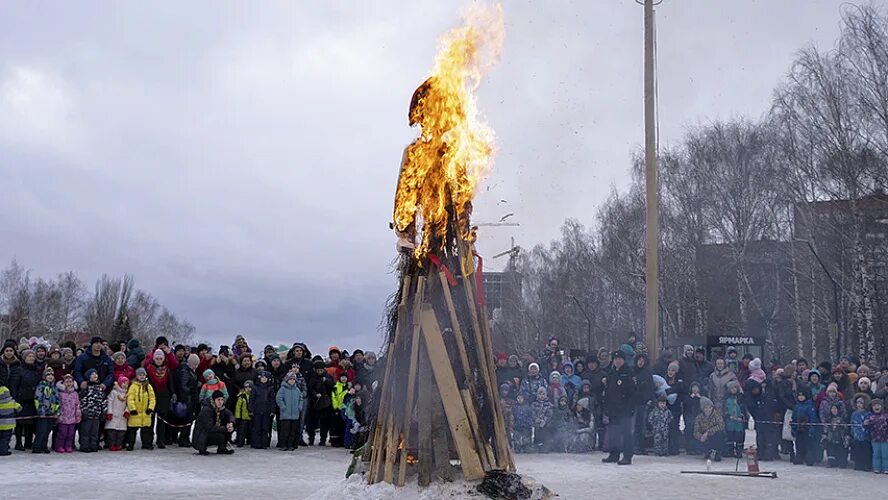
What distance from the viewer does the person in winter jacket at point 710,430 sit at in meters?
14.5

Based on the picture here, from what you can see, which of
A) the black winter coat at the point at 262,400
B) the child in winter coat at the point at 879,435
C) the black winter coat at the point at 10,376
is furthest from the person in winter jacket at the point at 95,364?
the child in winter coat at the point at 879,435

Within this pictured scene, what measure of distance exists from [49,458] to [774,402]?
1208cm

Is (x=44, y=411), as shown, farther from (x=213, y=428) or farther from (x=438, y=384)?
(x=438, y=384)

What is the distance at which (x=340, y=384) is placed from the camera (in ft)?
53.3

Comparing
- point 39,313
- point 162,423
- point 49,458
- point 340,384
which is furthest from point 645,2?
point 39,313

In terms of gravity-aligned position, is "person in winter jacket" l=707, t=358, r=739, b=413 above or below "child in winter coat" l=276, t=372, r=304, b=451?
above

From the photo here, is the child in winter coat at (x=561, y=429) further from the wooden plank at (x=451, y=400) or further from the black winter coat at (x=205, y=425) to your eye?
the wooden plank at (x=451, y=400)

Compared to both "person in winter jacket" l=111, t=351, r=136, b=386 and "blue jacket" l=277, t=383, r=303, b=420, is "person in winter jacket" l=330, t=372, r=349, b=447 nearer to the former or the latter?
"blue jacket" l=277, t=383, r=303, b=420

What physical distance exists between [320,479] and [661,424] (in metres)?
6.83

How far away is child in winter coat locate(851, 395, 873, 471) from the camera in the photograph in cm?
1323

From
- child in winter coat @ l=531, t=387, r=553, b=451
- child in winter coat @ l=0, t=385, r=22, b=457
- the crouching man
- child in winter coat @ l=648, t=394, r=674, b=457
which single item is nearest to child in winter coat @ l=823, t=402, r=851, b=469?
child in winter coat @ l=648, t=394, r=674, b=457

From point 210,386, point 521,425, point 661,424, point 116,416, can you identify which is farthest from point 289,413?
point 661,424

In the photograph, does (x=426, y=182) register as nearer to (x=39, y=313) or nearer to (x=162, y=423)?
(x=162, y=423)

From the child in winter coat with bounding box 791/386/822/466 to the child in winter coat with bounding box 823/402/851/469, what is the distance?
0.78 feet
